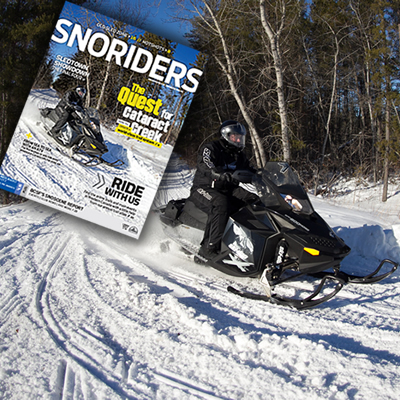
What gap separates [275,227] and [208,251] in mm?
781

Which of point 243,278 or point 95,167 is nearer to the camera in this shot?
point 243,278

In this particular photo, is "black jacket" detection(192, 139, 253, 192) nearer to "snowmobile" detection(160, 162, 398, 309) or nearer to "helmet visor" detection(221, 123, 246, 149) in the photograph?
"helmet visor" detection(221, 123, 246, 149)

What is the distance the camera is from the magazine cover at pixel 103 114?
160 inches

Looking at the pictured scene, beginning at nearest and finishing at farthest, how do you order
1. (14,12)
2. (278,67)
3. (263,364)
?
(263,364)
(14,12)
(278,67)

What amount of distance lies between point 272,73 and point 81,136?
8.27 meters

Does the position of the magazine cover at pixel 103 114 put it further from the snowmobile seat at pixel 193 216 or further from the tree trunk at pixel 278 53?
the tree trunk at pixel 278 53

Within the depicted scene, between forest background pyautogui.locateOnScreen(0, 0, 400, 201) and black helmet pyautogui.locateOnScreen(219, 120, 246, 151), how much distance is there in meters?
1.73

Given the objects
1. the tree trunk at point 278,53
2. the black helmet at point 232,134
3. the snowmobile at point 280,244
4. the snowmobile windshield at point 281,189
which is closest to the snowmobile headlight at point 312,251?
the snowmobile at point 280,244

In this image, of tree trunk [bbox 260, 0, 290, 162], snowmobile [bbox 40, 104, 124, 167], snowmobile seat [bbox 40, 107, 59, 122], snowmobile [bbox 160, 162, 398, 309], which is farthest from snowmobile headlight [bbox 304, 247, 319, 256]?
tree trunk [bbox 260, 0, 290, 162]

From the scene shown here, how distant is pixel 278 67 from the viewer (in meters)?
7.38

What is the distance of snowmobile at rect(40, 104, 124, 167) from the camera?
4.28m

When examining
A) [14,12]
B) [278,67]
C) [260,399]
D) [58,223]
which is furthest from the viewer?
[278,67]

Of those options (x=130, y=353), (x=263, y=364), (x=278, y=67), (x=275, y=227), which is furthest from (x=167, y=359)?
(x=278, y=67)

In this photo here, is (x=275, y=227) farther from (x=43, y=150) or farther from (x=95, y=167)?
(x=43, y=150)
